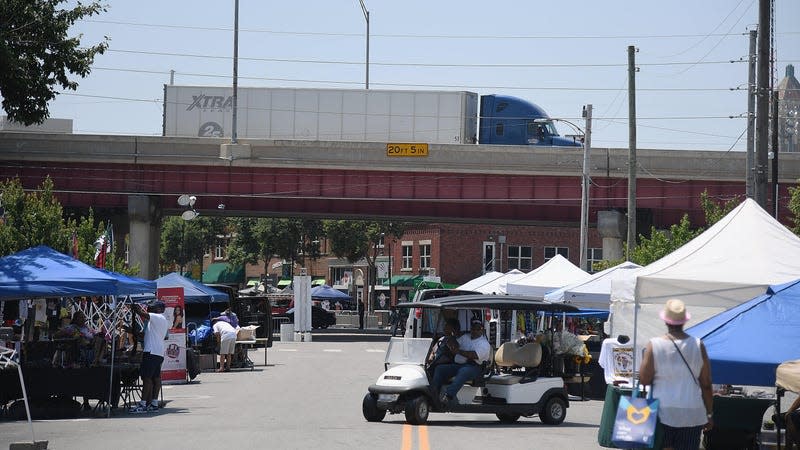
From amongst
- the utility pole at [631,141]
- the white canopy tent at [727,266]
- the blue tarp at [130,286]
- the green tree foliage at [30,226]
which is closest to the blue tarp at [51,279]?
the blue tarp at [130,286]

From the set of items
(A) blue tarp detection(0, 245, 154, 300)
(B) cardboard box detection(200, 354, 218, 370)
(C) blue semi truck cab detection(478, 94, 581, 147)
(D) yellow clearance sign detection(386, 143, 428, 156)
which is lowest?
(B) cardboard box detection(200, 354, 218, 370)

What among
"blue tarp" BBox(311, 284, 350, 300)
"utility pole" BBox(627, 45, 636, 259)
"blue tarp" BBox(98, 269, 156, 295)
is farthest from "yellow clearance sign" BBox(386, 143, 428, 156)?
"blue tarp" BBox(98, 269, 156, 295)

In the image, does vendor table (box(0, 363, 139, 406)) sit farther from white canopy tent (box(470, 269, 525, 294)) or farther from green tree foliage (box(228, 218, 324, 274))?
green tree foliage (box(228, 218, 324, 274))

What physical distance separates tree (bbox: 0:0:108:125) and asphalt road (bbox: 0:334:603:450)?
20.2 feet

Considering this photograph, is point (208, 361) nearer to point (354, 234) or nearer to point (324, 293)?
point (324, 293)

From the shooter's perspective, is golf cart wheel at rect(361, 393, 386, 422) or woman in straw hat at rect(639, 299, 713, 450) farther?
golf cart wheel at rect(361, 393, 386, 422)

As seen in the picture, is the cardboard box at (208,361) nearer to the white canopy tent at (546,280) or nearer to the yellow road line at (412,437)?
the white canopy tent at (546,280)

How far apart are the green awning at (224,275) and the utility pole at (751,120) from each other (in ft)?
230

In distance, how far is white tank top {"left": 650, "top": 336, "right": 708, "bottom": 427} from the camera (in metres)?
10.9

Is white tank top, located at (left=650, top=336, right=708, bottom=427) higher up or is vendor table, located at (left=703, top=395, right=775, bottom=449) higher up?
white tank top, located at (left=650, top=336, right=708, bottom=427)

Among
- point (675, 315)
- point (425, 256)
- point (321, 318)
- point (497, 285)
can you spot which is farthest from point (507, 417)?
point (425, 256)

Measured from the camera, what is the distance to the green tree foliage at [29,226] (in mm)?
40844

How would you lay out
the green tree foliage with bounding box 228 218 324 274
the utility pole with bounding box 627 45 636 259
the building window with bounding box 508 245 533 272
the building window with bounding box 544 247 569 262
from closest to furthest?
the utility pole with bounding box 627 45 636 259, the green tree foliage with bounding box 228 218 324 274, the building window with bounding box 508 245 533 272, the building window with bounding box 544 247 569 262

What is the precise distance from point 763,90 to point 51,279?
566 inches
